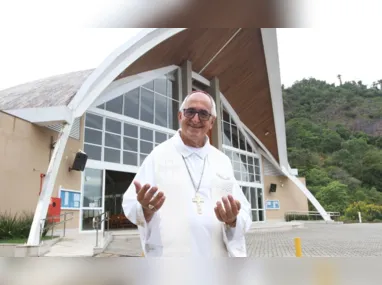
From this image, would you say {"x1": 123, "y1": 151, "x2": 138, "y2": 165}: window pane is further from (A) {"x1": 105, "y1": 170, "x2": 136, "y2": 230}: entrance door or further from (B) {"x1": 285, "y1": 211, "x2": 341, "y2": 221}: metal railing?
(B) {"x1": 285, "y1": 211, "x2": 341, "y2": 221}: metal railing

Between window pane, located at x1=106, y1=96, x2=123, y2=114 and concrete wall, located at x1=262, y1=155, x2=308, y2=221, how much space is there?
42.8 ft

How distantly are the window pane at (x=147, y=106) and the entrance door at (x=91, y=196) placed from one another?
3528 millimetres

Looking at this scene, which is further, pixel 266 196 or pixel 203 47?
pixel 266 196

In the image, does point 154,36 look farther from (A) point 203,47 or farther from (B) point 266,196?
(B) point 266,196

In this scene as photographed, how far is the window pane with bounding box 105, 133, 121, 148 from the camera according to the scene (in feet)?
39.1

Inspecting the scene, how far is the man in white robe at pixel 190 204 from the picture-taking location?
100 cm

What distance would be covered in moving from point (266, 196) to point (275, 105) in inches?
251

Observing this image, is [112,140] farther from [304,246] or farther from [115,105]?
[304,246]

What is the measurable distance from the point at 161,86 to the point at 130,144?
4026mm

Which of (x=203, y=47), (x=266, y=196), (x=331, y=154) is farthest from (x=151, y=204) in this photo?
(x=331, y=154)

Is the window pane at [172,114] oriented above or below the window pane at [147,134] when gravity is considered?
above

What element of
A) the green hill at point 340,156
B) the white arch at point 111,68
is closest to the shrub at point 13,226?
the white arch at point 111,68

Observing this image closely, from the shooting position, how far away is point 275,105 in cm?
1973

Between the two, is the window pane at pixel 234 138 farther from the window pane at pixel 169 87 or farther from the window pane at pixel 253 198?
the window pane at pixel 169 87
